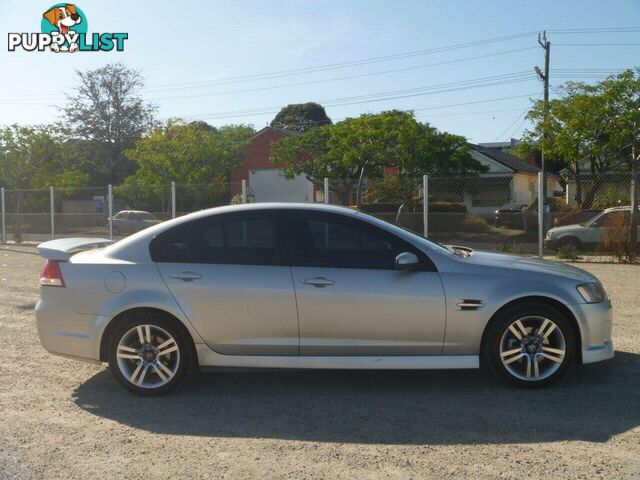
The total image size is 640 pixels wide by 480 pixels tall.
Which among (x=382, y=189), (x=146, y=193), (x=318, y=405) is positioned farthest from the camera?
(x=146, y=193)

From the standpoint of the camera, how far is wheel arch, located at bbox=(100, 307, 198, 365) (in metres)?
5.39

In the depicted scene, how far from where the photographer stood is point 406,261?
17.3 feet

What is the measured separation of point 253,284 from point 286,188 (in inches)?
1438

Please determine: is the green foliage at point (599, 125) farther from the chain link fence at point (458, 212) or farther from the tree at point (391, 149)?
the tree at point (391, 149)

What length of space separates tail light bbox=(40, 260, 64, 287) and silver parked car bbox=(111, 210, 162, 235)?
14.9 m

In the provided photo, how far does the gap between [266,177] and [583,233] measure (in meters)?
29.8

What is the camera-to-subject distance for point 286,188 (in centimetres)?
4166

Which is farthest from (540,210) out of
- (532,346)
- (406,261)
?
(406,261)

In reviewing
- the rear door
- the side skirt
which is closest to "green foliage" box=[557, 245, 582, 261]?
the side skirt

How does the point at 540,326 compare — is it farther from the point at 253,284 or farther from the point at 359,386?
the point at 253,284

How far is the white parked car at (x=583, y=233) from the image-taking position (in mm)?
15688

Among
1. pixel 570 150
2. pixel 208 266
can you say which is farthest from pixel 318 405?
Answer: pixel 570 150

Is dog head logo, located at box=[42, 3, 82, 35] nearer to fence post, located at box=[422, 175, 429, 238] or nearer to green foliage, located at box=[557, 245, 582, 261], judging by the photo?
fence post, located at box=[422, 175, 429, 238]

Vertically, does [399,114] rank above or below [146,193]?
above
